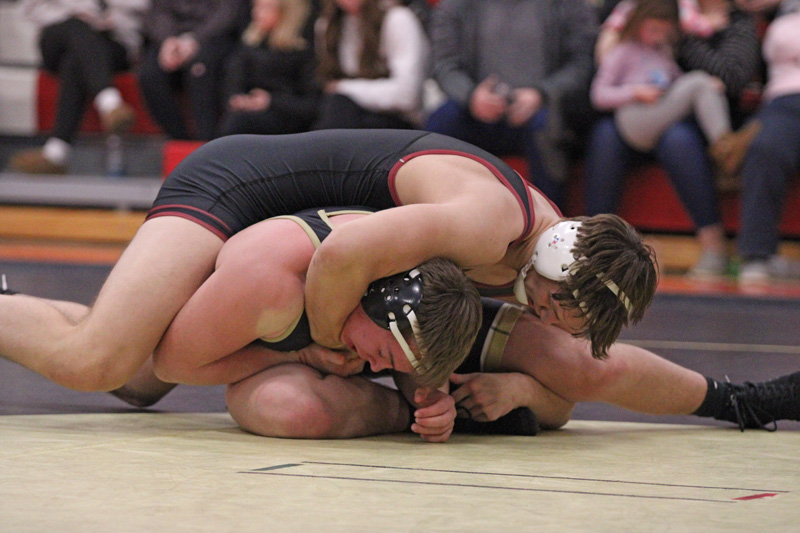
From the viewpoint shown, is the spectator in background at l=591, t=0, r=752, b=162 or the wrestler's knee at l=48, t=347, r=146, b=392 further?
the spectator in background at l=591, t=0, r=752, b=162

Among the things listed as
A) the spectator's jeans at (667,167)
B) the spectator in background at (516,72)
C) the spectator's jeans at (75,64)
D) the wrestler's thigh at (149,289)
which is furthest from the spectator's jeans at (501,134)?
the wrestler's thigh at (149,289)

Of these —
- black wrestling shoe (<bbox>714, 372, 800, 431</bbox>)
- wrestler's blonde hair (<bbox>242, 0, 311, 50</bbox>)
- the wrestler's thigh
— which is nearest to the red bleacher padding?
wrestler's blonde hair (<bbox>242, 0, 311, 50</bbox>)

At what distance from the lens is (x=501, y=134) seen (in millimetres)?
5660

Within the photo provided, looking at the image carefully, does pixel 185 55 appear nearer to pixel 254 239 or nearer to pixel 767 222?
pixel 767 222

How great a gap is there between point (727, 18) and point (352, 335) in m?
4.07

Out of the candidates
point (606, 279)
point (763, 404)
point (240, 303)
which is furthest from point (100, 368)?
point (763, 404)

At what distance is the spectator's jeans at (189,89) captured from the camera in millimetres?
6434

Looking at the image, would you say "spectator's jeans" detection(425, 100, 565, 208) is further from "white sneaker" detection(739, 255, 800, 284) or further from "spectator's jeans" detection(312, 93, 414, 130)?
"white sneaker" detection(739, 255, 800, 284)

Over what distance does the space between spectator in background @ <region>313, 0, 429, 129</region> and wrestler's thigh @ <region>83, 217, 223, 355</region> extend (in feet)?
11.3

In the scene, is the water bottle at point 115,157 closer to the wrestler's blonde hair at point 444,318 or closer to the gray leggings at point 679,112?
the gray leggings at point 679,112

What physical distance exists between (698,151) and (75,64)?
368 centimetres

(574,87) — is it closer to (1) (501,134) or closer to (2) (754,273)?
(1) (501,134)

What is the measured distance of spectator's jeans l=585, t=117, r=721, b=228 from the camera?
5.39m

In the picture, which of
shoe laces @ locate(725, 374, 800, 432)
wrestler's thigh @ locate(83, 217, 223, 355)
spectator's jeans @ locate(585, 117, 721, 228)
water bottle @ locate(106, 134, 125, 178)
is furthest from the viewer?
water bottle @ locate(106, 134, 125, 178)
